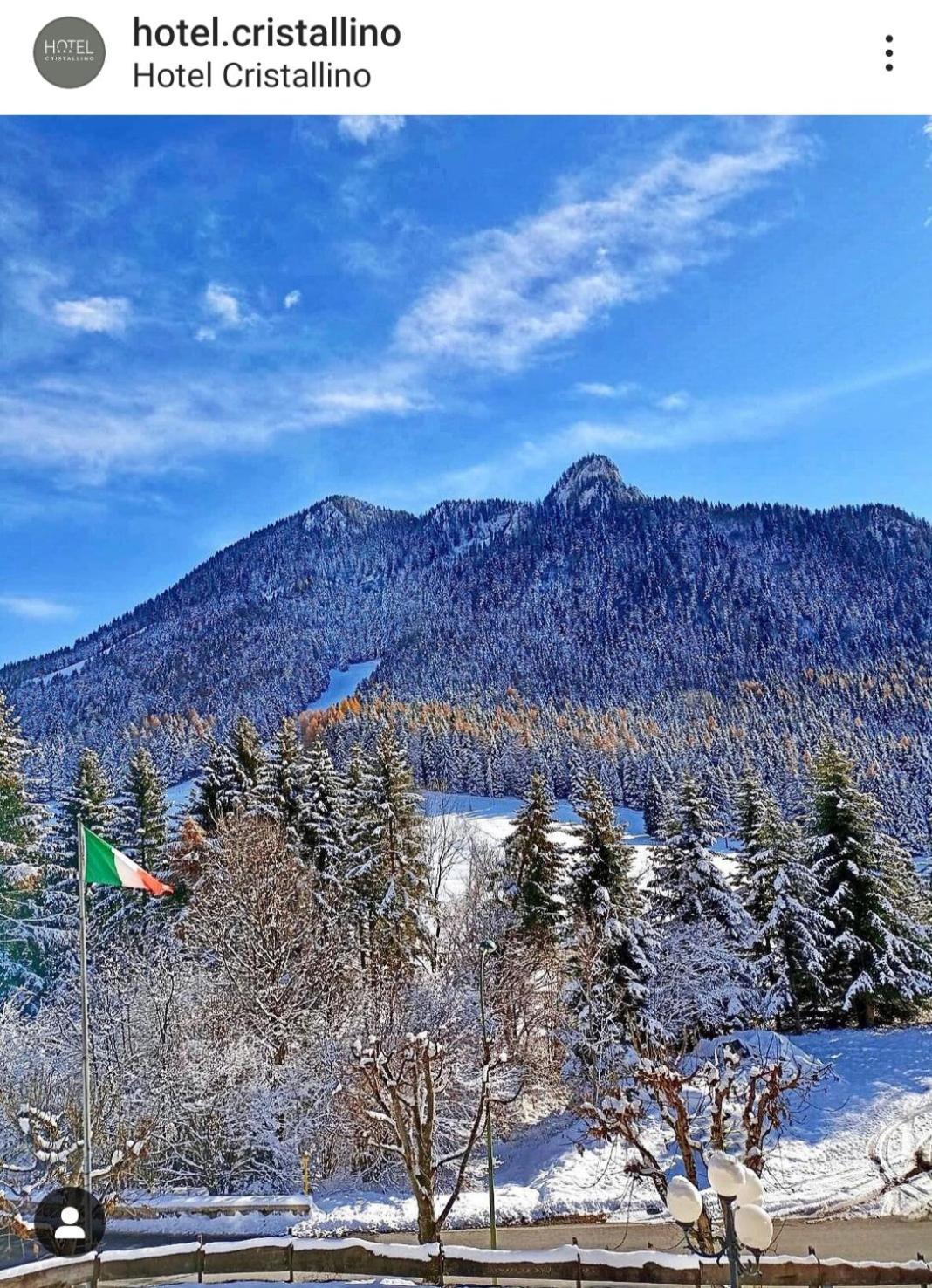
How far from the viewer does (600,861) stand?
28000mm

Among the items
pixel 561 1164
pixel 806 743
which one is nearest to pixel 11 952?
pixel 561 1164

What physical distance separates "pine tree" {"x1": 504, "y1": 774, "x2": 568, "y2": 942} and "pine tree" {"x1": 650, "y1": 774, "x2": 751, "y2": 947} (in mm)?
3460

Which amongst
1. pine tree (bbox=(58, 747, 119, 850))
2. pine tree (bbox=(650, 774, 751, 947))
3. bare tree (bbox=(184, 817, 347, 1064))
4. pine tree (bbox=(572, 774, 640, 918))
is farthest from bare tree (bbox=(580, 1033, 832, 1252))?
pine tree (bbox=(58, 747, 119, 850))

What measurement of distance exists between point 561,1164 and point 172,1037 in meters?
10.9

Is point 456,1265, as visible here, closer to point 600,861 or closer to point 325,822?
point 600,861

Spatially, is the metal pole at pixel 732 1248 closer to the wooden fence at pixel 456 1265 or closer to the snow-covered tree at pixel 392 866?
the wooden fence at pixel 456 1265

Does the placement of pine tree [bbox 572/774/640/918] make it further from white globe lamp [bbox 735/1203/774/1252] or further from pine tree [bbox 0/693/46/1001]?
white globe lamp [bbox 735/1203/774/1252]

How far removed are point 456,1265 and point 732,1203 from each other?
197 inches

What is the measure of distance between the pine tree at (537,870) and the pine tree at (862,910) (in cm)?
878

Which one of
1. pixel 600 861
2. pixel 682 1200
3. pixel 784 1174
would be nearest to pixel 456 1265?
pixel 682 1200

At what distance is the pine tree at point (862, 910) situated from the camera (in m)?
27.1

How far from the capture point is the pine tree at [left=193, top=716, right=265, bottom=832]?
112 feet
